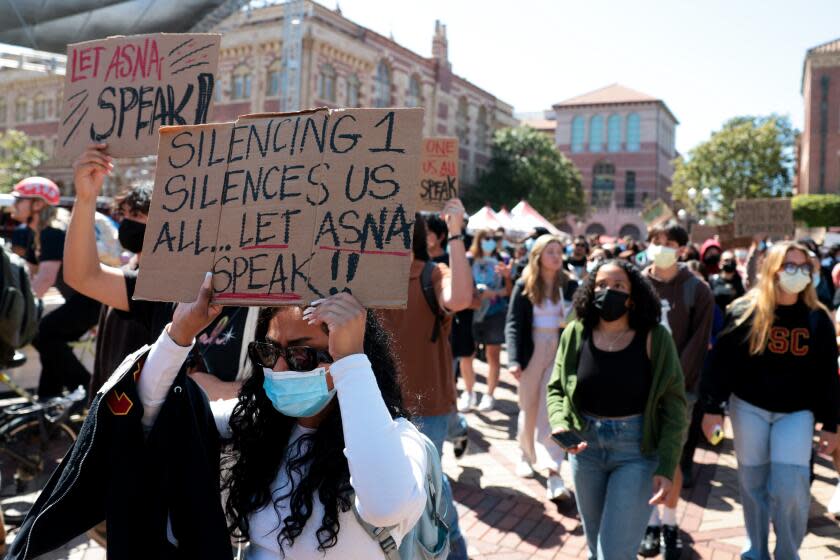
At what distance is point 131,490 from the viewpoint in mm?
1629

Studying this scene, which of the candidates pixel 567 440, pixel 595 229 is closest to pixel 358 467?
pixel 567 440

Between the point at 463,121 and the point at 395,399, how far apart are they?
160ft

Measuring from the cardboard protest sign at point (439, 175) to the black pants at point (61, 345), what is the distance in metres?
3.09

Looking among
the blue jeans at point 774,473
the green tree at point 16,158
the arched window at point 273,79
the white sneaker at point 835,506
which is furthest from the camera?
the arched window at point 273,79

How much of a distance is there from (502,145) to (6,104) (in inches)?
1232

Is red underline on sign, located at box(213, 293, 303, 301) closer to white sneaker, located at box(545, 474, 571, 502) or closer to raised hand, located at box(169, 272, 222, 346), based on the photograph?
raised hand, located at box(169, 272, 222, 346)

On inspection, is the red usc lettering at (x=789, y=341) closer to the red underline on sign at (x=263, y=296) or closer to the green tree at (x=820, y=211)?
the red underline on sign at (x=263, y=296)

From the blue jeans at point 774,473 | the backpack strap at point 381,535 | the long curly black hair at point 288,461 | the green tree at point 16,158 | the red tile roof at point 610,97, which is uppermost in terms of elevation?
the red tile roof at point 610,97

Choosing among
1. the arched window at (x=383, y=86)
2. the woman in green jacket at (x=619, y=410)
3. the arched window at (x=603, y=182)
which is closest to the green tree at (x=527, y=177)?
the arched window at (x=383, y=86)


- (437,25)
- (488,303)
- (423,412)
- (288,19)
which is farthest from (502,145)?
(423,412)

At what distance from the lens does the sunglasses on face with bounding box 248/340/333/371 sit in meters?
1.78

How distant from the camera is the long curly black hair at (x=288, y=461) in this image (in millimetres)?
1722

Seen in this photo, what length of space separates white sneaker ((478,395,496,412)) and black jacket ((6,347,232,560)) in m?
A: 6.46

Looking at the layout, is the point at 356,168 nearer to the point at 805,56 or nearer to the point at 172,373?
the point at 172,373
